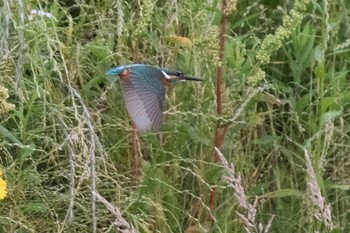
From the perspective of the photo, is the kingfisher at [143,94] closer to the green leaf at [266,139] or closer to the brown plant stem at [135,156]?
the brown plant stem at [135,156]

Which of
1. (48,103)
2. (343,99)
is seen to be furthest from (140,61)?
(343,99)

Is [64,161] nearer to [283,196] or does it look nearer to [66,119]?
[66,119]

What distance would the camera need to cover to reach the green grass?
8.00 feet

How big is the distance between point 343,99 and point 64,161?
82cm

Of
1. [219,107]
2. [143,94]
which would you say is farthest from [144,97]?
[219,107]

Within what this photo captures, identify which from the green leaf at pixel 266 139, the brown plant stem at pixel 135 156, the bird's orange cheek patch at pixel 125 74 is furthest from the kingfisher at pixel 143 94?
the green leaf at pixel 266 139

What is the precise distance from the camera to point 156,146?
2.63m

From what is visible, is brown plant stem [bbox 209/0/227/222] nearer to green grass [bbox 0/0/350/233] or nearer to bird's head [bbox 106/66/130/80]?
green grass [bbox 0/0/350/233]

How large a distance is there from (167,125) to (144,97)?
1.14 feet

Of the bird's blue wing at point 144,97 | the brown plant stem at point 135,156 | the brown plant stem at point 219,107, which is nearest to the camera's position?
the bird's blue wing at point 144,97

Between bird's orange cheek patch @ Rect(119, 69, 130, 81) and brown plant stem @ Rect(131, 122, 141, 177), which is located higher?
bird's orange cheek patch @ Rect(119, 69, 130, 81)

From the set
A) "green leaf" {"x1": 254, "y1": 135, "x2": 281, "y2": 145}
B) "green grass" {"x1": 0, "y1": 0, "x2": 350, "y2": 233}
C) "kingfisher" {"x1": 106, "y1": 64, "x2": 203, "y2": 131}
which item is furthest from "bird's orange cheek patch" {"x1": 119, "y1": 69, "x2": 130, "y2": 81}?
"green leaf" {"x1": 254, "y1": 135, "x2": 281, "y2": 145}

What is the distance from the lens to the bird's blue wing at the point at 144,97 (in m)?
2.27

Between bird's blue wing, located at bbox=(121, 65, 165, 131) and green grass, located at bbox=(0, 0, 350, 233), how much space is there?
4.3 inches
